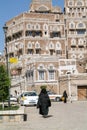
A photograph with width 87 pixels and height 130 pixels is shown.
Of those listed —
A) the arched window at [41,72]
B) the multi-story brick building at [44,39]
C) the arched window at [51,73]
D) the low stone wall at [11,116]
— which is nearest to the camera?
the low stone wall at [11,116]

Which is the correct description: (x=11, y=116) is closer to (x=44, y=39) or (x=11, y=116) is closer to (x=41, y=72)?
(x=41, y=72)

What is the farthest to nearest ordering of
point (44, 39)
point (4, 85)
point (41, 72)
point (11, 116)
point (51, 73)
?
point (44, 39) → point (51, 73) → point (41, 72) → point (4, 85) → point (11, 116)

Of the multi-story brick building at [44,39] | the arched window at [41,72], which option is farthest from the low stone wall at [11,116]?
the multi-story brick building at [44,39]

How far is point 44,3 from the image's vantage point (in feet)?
413

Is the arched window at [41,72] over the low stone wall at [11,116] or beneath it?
over

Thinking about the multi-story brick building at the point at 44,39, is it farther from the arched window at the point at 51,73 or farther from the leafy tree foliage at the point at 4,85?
the leafy tree foliage at the point at 4,85

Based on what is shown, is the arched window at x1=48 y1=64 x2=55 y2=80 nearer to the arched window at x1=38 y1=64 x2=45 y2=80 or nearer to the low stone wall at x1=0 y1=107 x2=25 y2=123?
the arched window at x1=38 y1=64 x2=45 y2=80

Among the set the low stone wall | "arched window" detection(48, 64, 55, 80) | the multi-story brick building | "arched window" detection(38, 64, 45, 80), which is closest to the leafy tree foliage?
the low stone wall

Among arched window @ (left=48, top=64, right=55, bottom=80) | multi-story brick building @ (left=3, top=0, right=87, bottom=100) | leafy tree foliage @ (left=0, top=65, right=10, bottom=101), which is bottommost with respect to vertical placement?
leafy tree foliage @ (left=0, top=65, right=10, bottom=101)

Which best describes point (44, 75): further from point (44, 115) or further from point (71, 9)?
point (71, 9)

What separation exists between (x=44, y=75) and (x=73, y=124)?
54115mm

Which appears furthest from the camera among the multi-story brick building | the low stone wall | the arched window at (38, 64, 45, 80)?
the multi-story brick building

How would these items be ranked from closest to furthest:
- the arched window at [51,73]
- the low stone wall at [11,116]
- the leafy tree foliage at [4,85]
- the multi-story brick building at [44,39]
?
the low stone wall at [11,116] < the leafy tree foliage at [4,85] < the arched window at [51,73] < the multi-story brick building at [44,39]

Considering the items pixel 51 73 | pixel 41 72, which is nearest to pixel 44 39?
pixel 51 73
